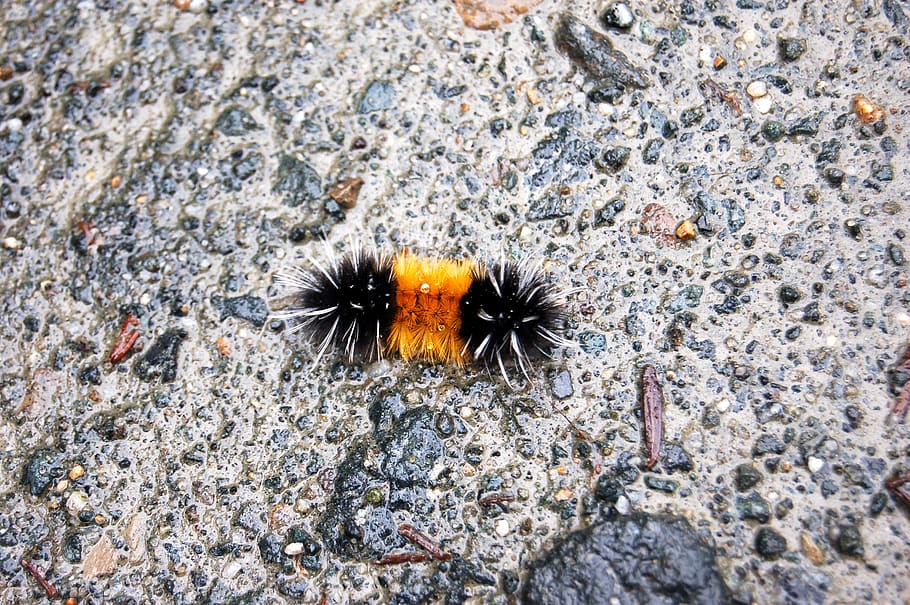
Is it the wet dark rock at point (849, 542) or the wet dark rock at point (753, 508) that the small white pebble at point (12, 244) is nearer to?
the wet dark rock at point (753, 508)

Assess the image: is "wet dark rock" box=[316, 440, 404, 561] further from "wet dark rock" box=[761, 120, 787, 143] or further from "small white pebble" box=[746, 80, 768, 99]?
"small white pebble" box=[746, 80, 768, 99]

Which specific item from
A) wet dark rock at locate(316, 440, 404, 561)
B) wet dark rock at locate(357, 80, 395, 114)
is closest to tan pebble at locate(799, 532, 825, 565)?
wet dark rock at locate(316, 440, 404, 561)

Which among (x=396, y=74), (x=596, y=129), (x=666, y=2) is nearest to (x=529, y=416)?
(x=596, y=129)

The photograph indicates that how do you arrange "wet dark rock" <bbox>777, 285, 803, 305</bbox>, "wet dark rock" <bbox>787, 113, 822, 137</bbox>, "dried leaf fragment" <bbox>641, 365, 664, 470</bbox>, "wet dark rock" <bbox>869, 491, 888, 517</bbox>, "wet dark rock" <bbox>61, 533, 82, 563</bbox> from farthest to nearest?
"wet dark rock" <bbox>787, 113, 822, 137</bbox> → "wet dark rock" <bbox>777, 285, 803, 305</bbox> → "wet dark rock" <bbox>61, 533, 82, 563</bbox> → "dried leaf fragment" <bbox>641, 365, 664, 470</bbox> → "wet dark rock" <bbox>869, 491, 888, 517</bbox>

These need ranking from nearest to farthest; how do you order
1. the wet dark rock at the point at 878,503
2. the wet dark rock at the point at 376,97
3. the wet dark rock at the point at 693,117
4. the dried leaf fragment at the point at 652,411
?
the wet dark rock at the point at 878,503 → the dried leaf fragment at the point at 652,411 → the wet dark rock at the point at 693,117 → the wet dark rock at the point at 376,97

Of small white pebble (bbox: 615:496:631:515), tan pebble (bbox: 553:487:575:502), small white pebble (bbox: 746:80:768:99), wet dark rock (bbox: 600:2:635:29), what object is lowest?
tan pebble (bbox: 553:487:575:502)

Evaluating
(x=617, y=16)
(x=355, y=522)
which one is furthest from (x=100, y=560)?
(x=617, y=16)

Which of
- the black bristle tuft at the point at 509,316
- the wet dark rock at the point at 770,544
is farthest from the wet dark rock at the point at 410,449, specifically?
the wet dark rock at the point at 770,544
